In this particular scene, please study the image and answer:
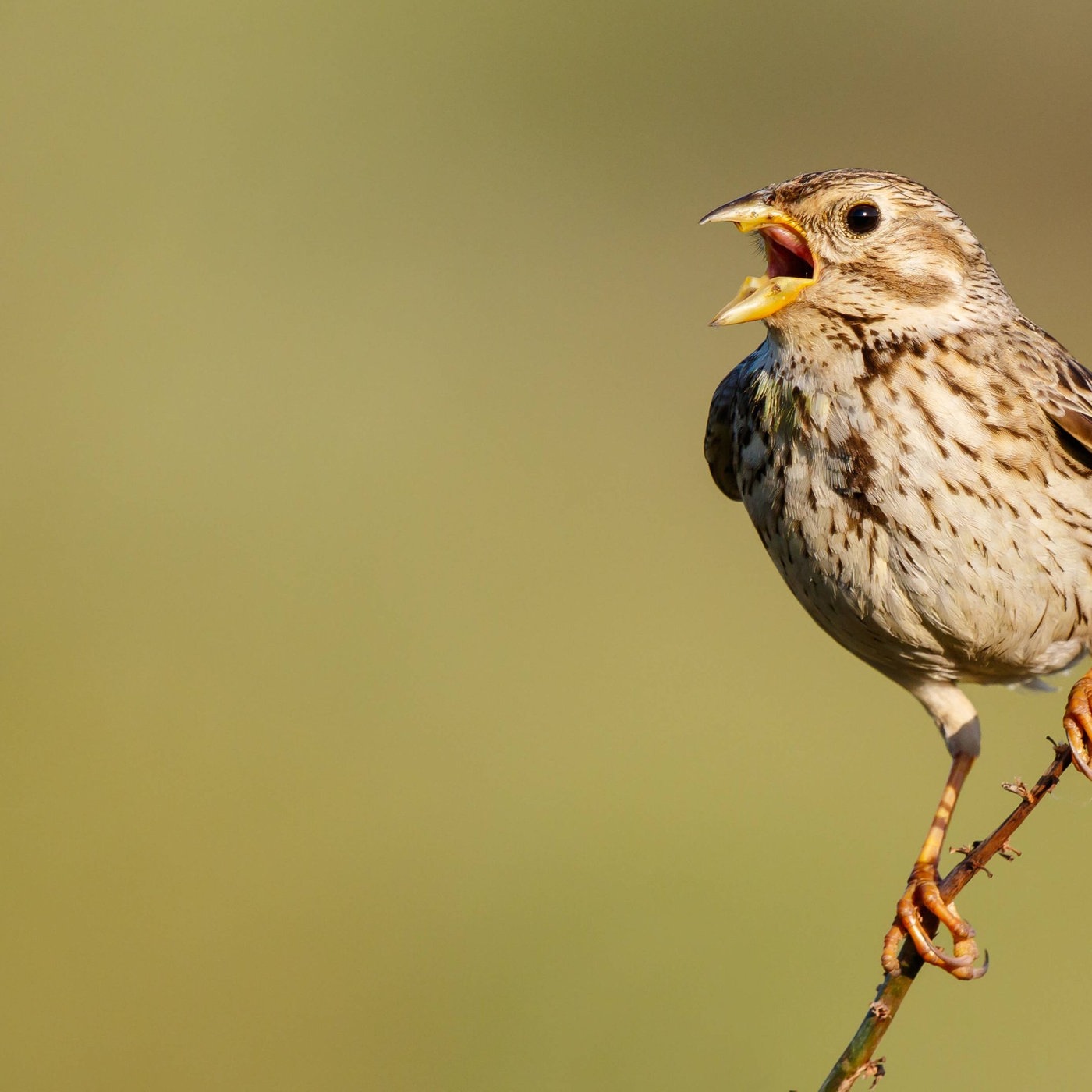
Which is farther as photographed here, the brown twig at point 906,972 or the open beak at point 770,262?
the open beak at point 770,262

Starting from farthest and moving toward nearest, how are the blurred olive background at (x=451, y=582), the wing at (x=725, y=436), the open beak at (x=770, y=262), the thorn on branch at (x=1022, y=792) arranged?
1. the blurred olive background at (x=451, y=582)
2. the wing at (x=725, y=436)
3. the open beak at (x=770, y=262)
4. the thorn on branch at (x=1022, y=792)

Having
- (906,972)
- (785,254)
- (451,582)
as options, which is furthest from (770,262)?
→ (451,582)

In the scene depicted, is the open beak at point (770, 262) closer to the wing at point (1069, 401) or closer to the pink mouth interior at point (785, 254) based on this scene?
the pink mouth interior at point (785, 254)

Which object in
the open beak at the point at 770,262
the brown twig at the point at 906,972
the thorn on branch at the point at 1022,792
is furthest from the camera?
the open beak at the point at 770,262

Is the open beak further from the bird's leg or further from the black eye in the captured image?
the bird's leg

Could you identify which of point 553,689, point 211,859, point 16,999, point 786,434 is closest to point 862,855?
point 553,689

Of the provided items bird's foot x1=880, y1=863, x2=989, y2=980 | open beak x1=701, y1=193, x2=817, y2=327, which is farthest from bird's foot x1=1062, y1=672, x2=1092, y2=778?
open beak x1=701, y1=193, x2=817, y2=327

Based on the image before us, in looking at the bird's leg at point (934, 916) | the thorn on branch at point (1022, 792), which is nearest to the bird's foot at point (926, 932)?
the bird's leg at point (934, 916)

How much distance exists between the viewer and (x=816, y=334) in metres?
4.73

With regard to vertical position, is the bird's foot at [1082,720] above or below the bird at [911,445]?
below

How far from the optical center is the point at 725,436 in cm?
542

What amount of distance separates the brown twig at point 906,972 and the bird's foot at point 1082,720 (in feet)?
2.17

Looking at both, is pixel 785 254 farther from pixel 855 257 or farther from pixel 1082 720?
Answer: pixel 1082 720

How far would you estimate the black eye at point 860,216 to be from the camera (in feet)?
15.6
